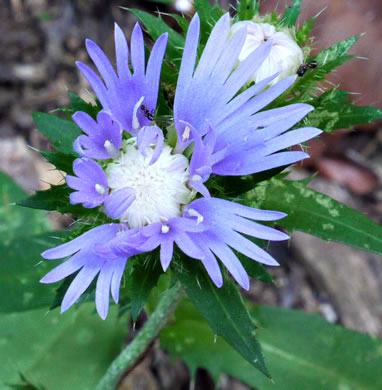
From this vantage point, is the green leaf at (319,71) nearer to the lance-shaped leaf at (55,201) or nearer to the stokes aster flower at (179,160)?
the stokes aster flower at (179,160)

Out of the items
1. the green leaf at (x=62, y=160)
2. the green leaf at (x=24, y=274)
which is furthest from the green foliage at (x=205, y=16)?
the green leaf at (x=24, y=274)

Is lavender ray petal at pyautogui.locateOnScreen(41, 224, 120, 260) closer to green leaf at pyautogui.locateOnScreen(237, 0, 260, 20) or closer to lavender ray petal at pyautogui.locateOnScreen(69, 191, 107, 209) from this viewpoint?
lavender ray petal at pyautogui.locateOnScreen(69, 191, 107, 209)

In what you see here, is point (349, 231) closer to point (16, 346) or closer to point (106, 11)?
point (16, 346)

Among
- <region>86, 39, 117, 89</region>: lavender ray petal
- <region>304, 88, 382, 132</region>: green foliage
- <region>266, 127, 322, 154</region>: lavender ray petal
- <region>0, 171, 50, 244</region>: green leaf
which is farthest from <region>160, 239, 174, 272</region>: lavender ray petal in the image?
<region>0, 171, 50, 244</region>: green leaf

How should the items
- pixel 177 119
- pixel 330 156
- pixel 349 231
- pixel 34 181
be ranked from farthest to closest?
pixel 330 156 < pixel 34 181 < pixel 349 231 < pixel 177 119

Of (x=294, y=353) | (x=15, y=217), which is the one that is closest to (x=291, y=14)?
(x=294, y=353)

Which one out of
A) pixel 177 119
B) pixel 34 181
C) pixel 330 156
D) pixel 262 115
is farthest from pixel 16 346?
pixel 330 156
